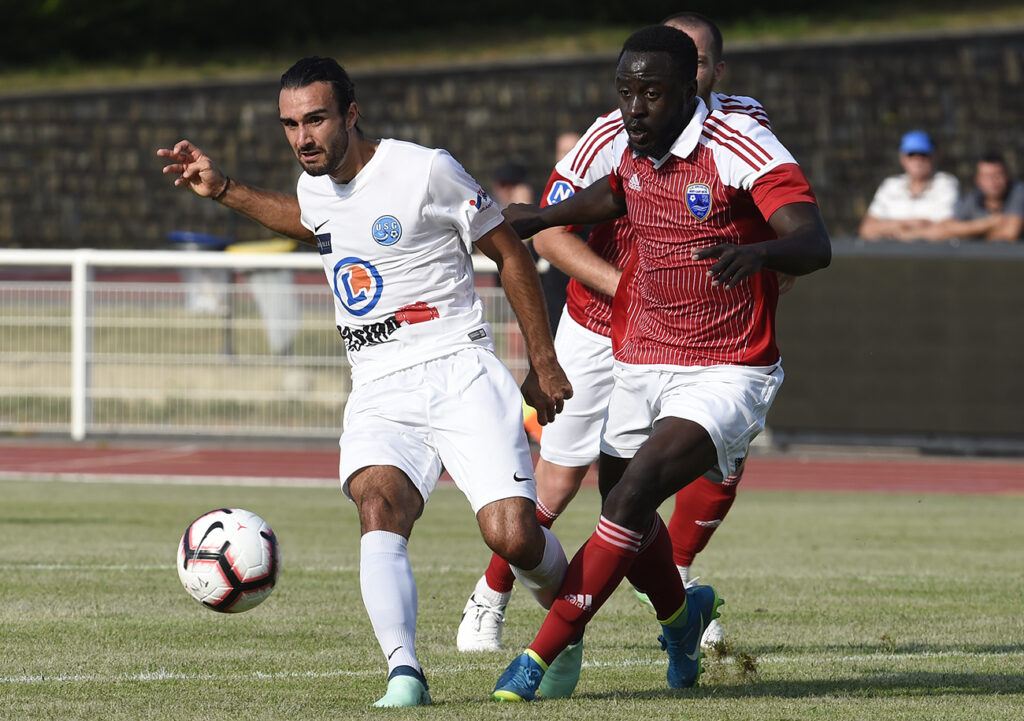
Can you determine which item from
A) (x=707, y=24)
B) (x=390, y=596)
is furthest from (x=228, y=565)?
(x=707, y=24)

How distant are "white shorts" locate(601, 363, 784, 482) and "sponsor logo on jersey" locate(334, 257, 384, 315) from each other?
3.12 feet

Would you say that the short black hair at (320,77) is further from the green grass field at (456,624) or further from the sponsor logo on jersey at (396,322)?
the green grass field at (456,624)

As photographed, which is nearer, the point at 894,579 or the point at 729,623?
the point at 729,623

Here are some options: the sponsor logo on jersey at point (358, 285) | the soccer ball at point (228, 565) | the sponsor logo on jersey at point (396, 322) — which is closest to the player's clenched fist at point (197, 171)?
the sponsor logo on jersey at point (358, 285)

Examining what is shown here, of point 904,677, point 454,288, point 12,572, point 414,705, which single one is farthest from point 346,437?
point 12,572

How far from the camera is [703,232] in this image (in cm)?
612

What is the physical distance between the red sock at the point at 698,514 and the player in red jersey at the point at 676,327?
2.85 ft

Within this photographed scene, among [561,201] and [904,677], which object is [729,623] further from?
[561,201]

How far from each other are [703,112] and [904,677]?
2.19 m

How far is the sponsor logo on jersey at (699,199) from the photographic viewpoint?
238 inches

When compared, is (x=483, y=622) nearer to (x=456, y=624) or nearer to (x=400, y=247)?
(x=456, y=624)

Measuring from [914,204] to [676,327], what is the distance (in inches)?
450

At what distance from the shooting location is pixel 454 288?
6.18 m

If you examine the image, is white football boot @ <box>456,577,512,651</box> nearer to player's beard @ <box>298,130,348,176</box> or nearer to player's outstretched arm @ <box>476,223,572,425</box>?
A: player's outstretched arm @ <box>476,223,572,425</box>
